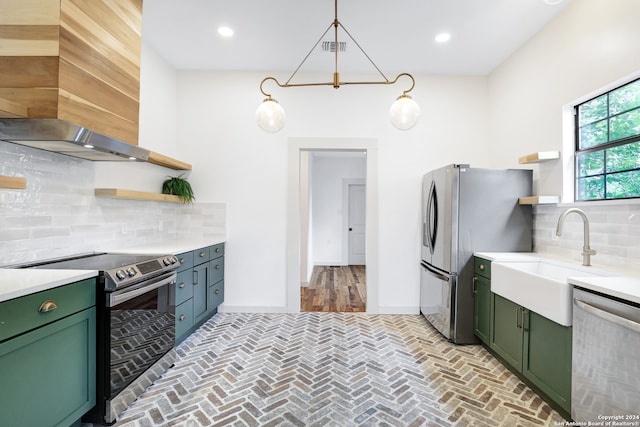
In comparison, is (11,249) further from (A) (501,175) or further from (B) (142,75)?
(A) (501,175)

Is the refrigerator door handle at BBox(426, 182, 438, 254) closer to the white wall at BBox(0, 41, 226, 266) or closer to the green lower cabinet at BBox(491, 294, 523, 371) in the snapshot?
the green lower cabinet at BBox(491, 294, 523, 371)

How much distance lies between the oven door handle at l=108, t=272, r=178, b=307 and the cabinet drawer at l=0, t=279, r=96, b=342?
10 centimetres

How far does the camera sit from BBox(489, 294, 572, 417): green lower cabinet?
1853 mm

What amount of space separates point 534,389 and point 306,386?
5.40ft

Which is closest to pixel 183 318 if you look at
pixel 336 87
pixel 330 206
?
pixel 336 87

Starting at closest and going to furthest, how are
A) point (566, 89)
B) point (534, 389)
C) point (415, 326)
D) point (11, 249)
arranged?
point (11, 249), point (534, 389), point (566, 89), point (415, 326)

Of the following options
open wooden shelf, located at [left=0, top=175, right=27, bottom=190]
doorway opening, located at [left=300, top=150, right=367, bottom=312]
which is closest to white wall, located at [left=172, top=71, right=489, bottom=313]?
open wooden shelf, located at [left=0, top=175, right=27, bottom=190]

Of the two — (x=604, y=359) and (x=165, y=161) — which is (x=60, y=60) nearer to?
(x=165, y=161)

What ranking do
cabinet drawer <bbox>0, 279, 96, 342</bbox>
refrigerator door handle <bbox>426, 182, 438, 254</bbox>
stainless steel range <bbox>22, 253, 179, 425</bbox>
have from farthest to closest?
refrigerator door handle <bbox>426, 182, 438, 254</bbox> < stainless steel range <bbox>22, 253, 179, 425</bbox> < cabinet drawer <bbox>0, 279, 96, 342</bbox>

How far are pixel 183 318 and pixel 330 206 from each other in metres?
5.19

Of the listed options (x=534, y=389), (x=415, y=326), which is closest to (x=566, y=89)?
(x=534, y=389)

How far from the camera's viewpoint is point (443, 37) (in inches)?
120

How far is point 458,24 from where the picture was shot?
2.85m

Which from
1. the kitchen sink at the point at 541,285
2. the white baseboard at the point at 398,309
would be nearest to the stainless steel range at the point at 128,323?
the white baseboard at the point at 398,309
